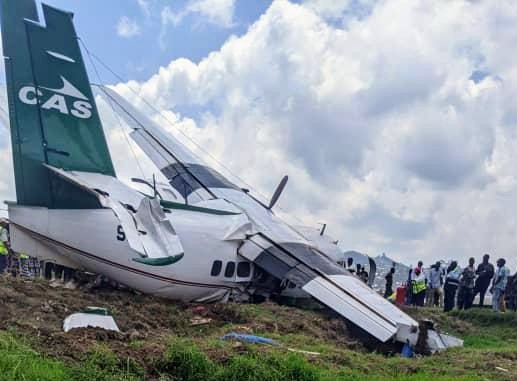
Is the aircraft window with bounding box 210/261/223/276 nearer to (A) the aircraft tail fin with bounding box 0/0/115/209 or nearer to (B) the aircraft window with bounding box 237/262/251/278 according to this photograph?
(B) the aircraft window with bounding box 237/262/251/278

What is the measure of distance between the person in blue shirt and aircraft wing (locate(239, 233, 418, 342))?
19.8ft

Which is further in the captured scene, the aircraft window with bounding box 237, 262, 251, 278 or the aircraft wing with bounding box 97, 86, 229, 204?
the aircraft wing with bounding box 97, 86, 229, 204

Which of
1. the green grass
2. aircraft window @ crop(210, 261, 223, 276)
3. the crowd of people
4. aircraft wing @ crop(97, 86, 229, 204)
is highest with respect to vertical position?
aircraft wing @ crop(97, 86, 229, 204)

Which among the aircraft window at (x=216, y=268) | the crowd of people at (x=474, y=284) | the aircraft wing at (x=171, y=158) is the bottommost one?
the aircraft window at (x=216, y=268)

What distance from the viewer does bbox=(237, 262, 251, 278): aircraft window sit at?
1580 cm

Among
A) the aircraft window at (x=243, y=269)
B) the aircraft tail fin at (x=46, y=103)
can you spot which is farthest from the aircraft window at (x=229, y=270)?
the aircraft tail fin at (x=46, y=103)

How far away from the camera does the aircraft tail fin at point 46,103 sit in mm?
13453

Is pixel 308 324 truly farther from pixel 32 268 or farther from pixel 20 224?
pixel 32 268

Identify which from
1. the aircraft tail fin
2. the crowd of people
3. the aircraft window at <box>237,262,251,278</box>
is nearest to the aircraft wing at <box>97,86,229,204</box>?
the aircraft window at <box>237,262,251,278</box>

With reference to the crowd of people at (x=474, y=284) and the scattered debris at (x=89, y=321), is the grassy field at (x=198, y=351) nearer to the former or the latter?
the scattered debris at (x=89, y=321)

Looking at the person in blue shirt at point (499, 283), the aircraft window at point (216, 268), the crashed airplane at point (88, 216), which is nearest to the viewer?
the crashed airplane at point (88, 216)

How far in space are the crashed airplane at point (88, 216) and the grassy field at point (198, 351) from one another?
727 mm

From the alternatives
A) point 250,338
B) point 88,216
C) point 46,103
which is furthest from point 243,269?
point 46,103

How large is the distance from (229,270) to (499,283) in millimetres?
9061
